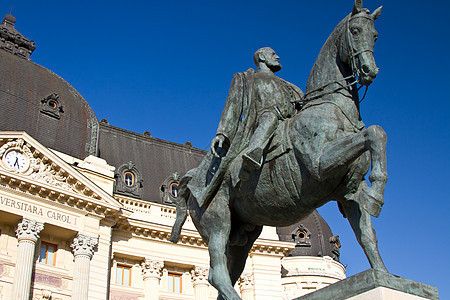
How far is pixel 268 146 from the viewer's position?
5961 mm

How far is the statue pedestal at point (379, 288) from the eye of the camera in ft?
15.2

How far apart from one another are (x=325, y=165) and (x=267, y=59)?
6.61 feet

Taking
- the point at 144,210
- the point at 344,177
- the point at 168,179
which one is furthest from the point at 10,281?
the point at 344,177

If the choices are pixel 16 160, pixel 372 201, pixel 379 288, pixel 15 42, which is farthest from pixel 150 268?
pixel 379 288

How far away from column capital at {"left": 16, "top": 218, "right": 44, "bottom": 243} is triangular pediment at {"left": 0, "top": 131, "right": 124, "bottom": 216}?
150 centimetres

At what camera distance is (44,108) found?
1299 inches

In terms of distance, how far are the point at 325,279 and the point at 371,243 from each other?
37.3m

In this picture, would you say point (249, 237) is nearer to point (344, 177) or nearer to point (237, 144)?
point (237, 144)

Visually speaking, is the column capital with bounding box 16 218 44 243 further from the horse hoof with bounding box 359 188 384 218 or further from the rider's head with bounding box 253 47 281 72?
the horse hoof with bounding box 359 188 384 218

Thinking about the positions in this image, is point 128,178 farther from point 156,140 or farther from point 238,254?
point 238,254

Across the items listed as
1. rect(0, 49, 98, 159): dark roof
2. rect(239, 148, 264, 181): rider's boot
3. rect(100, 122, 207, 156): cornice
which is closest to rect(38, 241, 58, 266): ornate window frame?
rect(0, 49, 98, 159): dark roof

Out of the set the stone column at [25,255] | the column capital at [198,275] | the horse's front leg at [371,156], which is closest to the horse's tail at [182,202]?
the horse's front leg at [371,156]

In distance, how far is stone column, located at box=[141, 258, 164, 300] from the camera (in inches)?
1249

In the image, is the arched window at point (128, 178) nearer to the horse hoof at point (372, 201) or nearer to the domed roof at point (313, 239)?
the domed roof at point (313, 239)
